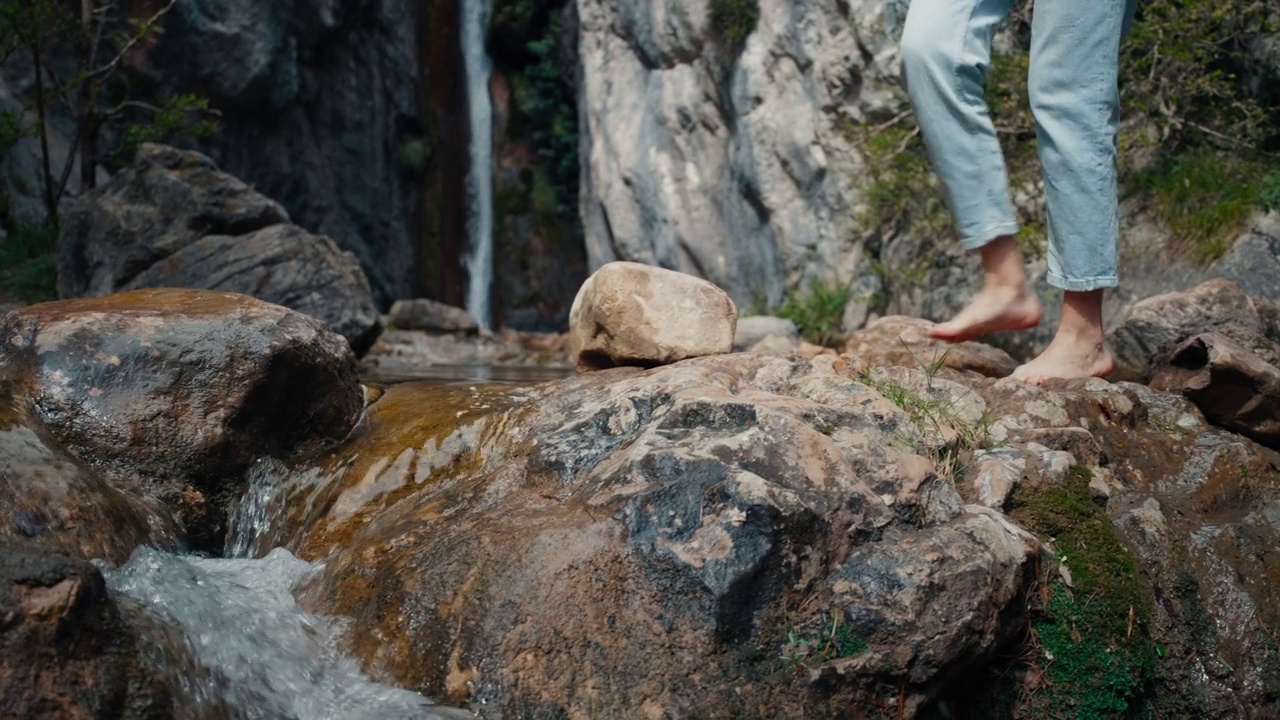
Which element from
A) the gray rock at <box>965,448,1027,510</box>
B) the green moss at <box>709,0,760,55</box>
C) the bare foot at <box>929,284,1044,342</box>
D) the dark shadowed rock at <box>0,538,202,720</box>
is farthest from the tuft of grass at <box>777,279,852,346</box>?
the dark shadowed rock at <box>0,538,202,720</box>

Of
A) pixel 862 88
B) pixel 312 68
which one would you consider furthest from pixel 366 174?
pixel 862 88

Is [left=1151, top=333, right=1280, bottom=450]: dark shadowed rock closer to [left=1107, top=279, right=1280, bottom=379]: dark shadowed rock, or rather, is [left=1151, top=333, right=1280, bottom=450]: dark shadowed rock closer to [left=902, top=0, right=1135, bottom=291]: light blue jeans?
[left=902, top=0, right=1135, bottom=291]: light blue jeans

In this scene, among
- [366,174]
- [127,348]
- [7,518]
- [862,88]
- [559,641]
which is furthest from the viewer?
[366,174]

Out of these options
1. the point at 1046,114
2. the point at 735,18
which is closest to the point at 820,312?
the point at 735,18

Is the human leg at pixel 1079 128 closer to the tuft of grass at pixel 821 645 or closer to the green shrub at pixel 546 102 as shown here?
the tuft of grass at pixel 821 645

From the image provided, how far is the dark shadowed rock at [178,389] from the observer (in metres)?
2.86

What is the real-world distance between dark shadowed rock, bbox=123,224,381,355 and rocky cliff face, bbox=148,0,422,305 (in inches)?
197

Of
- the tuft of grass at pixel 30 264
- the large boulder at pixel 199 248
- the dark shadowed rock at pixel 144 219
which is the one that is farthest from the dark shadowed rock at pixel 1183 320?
the tuft of grass at pixel 30 264

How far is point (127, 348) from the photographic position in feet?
9.69

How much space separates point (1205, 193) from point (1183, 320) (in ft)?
10.8

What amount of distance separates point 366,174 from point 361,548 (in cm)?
1326

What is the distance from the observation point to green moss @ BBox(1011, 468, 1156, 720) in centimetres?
236

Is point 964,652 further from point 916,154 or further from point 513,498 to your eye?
point 916,154

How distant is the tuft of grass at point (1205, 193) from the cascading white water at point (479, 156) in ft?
34.1
